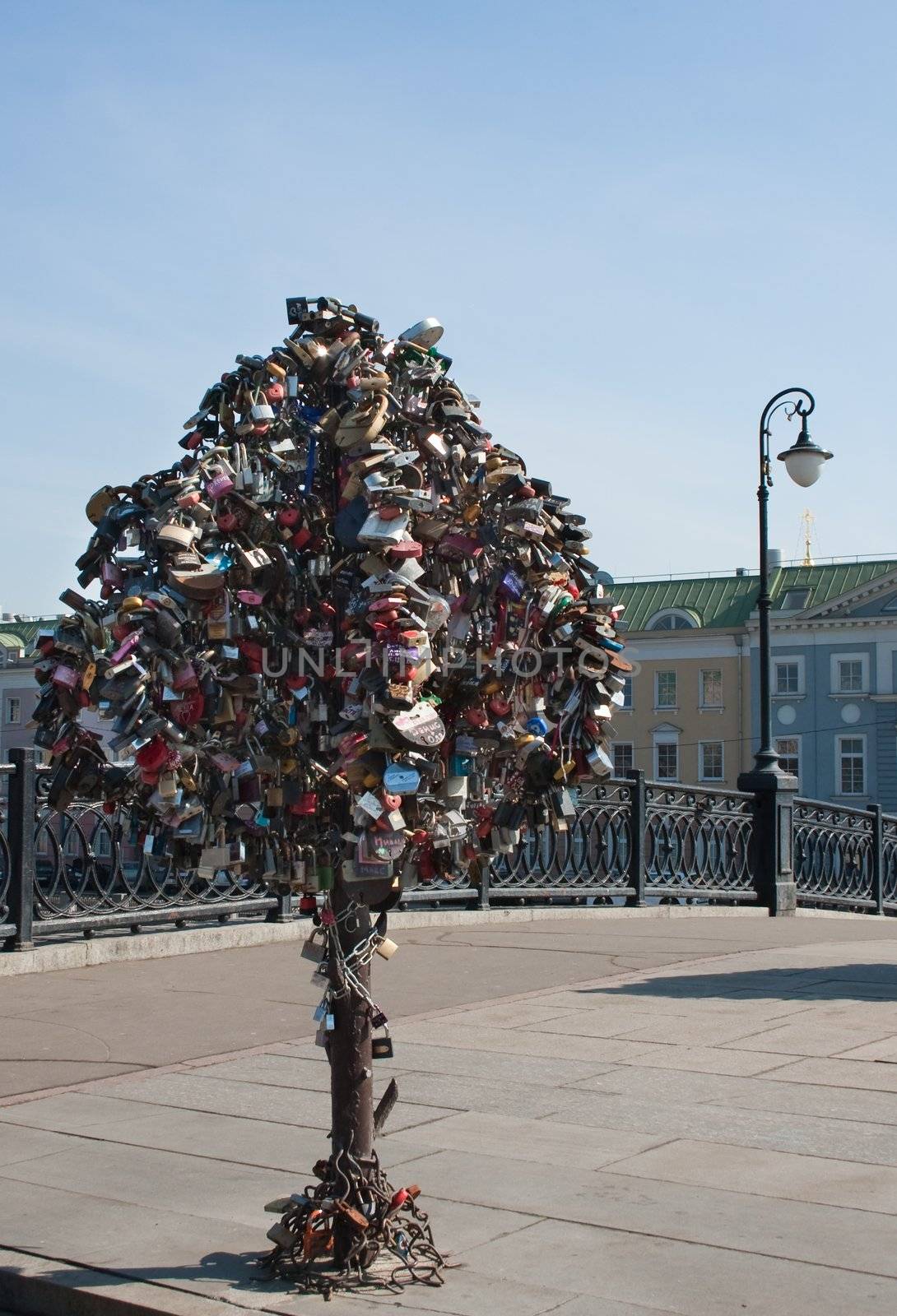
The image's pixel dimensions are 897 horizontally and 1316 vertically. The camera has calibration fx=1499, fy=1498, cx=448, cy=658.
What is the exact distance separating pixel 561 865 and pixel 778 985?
5.64 meters

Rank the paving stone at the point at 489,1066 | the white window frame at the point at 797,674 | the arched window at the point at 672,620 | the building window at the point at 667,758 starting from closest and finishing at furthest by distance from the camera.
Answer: the paving stone at the point at 489,1066 → the white window frame at the point at 797,674 → the building window at the point at 667,758 → the arched window at the point at 672,620

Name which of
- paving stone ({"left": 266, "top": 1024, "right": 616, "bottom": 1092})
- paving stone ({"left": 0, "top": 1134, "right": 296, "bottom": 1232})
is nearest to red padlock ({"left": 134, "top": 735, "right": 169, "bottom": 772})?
paving stone ({"left": 0, "top": 1134, "right": 296, "bottom": 1232})

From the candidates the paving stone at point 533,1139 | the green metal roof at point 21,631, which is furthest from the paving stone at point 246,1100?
the green metal roof at point 21,631

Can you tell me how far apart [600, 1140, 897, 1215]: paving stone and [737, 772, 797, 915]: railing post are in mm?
12220

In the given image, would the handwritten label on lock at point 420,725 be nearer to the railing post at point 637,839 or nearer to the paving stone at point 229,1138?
the paving stone at point 229,1138

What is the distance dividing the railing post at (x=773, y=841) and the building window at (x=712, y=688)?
52513 millimetres

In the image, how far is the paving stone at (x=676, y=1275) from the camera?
13.4 feet

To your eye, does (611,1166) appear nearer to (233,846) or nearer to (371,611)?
(233,846)

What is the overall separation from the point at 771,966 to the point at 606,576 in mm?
6955

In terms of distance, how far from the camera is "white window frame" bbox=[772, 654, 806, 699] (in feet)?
226

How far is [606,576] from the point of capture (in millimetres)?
4945

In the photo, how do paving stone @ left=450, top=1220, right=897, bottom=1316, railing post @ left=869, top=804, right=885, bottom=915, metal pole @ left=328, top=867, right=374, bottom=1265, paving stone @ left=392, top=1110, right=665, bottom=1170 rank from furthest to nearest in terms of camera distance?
1. railing post @ left=869, top=804, right=885, bottom=915
2. paving stone @ left=392, top=1110, right=665, bottom=1170
3. metal pole @ left=328, top=867, right=374, bottom=1265
4. paving stone @ left=450, top=1220, right=897, bottom=1316

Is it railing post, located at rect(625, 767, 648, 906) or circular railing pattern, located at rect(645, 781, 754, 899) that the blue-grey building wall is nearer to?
circular railing pattern, located at rect(645, 781, 754, 899)

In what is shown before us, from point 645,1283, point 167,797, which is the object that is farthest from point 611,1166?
point 167,797
